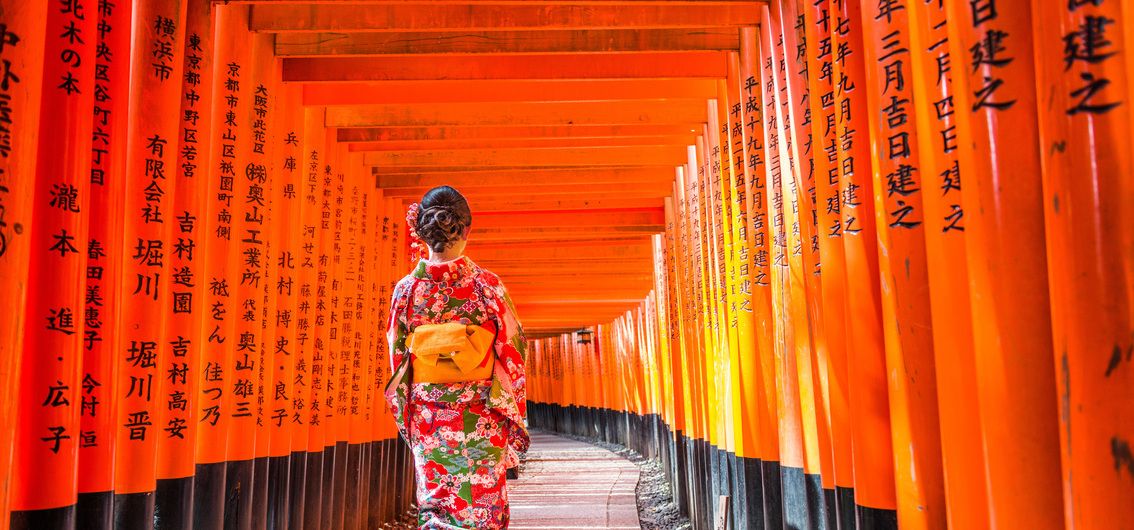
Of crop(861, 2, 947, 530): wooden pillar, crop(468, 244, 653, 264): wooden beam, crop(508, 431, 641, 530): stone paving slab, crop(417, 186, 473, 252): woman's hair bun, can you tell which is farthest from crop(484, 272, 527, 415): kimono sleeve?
A: crop(468, 244, 653, 264): wooden beam

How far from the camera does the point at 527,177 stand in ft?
28.7

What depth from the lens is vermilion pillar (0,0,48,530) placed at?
237 cm

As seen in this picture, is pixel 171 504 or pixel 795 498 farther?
pixel 795 498

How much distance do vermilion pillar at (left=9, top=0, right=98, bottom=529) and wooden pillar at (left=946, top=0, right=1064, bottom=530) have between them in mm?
2809

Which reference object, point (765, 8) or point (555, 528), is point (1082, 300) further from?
point (555, 528)

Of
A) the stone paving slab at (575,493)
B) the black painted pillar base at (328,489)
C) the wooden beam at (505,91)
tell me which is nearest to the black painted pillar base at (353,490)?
the black painted pillar base at (328,489)

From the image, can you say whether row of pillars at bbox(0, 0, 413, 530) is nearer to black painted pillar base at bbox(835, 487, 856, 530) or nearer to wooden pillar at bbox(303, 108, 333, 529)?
wooden pillar at bbox(303, 108, 333, 529)

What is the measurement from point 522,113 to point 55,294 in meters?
4.56

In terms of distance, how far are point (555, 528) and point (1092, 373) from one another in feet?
23.8

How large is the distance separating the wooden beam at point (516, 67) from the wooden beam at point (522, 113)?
2.43ft

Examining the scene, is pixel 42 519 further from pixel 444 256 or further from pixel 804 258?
pixel 804 258

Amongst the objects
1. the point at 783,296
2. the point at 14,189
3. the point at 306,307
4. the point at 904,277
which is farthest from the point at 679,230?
the point at 14,189

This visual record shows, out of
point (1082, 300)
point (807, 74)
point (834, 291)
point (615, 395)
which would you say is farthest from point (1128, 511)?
point (615, 395)

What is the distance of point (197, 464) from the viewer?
4.48 meters
